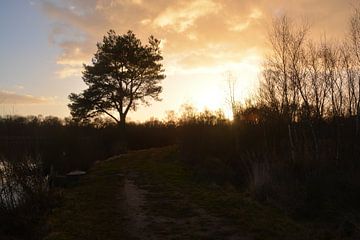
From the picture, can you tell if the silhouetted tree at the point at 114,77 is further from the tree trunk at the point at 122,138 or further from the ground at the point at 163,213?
the ground at the point at 163,213

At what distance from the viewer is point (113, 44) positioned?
39188 mm

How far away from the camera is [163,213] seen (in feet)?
35.7

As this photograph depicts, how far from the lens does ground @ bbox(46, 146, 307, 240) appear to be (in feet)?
28.9

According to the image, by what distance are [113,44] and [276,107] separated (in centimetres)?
1843

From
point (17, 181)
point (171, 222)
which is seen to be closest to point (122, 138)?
point (17, 181)

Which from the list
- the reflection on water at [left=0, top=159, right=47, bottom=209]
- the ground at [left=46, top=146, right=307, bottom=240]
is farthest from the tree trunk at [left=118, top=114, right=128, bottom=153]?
the reflection on water at [left=0, top=159, right=47, bottom=209]

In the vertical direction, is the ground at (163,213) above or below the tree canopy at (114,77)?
below

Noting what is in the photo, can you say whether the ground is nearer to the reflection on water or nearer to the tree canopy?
the reflection on water

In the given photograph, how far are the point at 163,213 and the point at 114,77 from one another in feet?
96.0

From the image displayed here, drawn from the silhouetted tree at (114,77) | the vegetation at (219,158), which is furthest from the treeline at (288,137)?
the silhouetted tree at (114,77)

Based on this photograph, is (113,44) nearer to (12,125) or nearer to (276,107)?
(276,107)

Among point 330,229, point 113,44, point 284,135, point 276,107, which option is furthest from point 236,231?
point 113,44

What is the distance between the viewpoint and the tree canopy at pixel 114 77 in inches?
1518

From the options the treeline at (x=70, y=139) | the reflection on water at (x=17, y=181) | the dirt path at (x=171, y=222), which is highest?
the treeline at (x=70, y=139)
